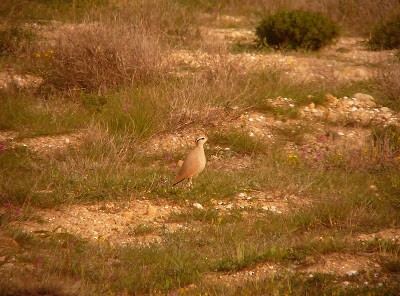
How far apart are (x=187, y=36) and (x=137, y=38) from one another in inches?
135

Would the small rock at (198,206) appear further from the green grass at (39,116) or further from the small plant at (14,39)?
the small plant at (14,39)

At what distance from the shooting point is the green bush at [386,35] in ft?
43.4

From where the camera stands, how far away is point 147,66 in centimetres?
984

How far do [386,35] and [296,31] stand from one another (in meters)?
1.91

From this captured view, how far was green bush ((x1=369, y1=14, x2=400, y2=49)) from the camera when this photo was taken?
13.2 meters

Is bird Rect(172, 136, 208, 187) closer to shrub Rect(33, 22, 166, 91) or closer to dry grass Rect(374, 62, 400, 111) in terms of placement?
shrub Rect(33, 22, 166, 91)

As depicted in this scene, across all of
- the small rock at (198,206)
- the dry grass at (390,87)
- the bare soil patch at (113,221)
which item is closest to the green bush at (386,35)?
the dry grass at (390,87)

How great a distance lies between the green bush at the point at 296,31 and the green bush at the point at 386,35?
0.86 meters

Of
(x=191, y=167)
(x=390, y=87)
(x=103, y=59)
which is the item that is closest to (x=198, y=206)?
(x=191, y=167)

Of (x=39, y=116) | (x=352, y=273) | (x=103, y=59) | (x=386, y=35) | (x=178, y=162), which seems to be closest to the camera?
(x=352, y=273)

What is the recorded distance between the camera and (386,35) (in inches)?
529

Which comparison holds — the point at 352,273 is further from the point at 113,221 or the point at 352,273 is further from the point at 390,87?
the point at 390,87

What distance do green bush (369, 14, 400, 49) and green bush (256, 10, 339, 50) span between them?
0.86m

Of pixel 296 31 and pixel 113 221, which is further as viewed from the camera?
pixel 296 31
